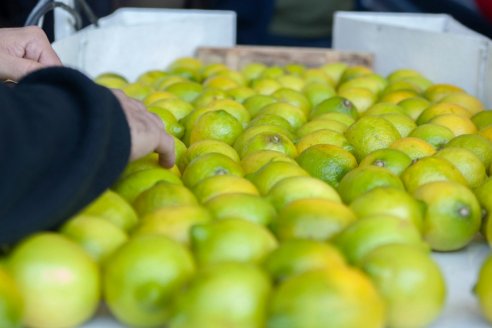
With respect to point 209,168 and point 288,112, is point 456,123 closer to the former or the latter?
point 288,112

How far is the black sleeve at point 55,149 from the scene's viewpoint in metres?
0.98

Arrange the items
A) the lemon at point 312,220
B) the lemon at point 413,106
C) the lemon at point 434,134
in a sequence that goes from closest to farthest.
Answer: the lemon at point 312,220 < the lemon at point 434,134 < the lemon at point 413,106

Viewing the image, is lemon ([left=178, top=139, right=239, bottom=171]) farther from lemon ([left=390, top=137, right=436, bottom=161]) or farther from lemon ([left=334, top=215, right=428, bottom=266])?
lemon ([left=334, top=215, right=428, bottom=266])

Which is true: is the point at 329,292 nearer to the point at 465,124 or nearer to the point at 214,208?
the point at 214,208

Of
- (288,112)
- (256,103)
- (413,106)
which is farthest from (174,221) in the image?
(413,106)

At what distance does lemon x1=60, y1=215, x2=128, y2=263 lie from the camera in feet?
3.45

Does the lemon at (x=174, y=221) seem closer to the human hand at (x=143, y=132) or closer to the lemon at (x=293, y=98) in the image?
the human hand at (x=143, y=132)

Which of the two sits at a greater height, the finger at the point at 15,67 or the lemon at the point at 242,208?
the lemon at the point at 242,208

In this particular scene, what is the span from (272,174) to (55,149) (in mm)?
448

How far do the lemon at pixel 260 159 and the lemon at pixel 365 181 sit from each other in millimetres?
129

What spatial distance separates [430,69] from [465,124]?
34.8 inches

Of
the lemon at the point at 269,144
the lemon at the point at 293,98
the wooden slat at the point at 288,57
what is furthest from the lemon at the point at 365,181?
the wooden slat at the point at 288,57

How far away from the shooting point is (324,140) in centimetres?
164

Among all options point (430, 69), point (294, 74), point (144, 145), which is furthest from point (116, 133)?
point (430, 69)
